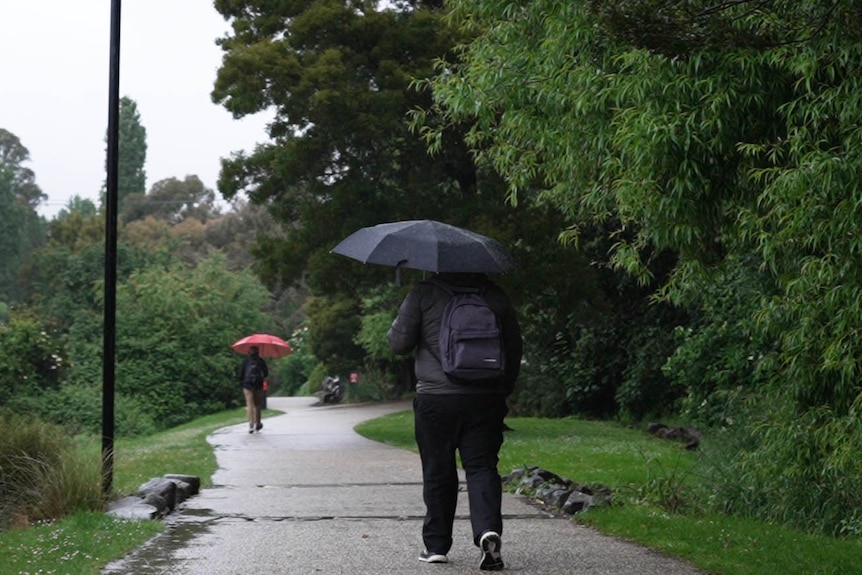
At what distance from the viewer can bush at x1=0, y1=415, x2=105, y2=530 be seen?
10.4 m

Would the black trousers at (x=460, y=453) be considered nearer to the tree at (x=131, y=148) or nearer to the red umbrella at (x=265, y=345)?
the red umbrella at (x=265, y=345)

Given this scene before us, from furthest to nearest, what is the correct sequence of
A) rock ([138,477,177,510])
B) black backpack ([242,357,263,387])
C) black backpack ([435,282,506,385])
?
black backpack ([242,357,263,387]), rock ([138,477,177,510]), black backpack ([435,282,506,385])

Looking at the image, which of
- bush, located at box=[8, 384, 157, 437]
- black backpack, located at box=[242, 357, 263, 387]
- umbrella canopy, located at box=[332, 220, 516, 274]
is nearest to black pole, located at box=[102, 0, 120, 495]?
umbrella canopy, located at box=[332, 220, 516, 274]

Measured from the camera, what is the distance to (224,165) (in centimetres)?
2384

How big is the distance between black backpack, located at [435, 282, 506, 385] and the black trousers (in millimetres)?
190

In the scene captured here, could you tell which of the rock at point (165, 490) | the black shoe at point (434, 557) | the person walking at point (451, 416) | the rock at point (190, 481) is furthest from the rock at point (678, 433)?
the person walking at point (451, 416)

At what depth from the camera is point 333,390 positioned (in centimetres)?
5250

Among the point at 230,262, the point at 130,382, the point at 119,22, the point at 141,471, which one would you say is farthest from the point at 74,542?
the point at 230,262

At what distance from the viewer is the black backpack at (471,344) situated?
25.2 ft

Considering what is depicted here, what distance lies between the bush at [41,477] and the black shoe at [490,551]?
160 inches

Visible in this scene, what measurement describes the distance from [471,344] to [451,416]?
47cm

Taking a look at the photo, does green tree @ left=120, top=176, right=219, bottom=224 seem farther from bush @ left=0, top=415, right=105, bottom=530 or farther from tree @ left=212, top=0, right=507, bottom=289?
bush @ left=0, top=415, right=105, bottom=530

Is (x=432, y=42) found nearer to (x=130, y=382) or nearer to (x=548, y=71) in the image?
(x=548, y=71)

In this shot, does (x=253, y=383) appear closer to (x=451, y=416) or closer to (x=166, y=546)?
(x=166, y=546)
